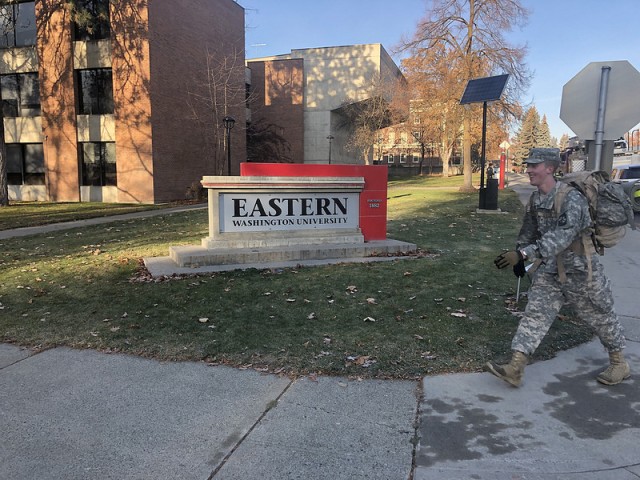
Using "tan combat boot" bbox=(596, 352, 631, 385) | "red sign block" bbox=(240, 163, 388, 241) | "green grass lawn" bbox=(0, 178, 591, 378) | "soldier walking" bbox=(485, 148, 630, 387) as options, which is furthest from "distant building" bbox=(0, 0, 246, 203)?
"tan combat boot" bbox=(596, 352, 631, 385)

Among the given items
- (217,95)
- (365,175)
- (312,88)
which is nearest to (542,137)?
(312,88)

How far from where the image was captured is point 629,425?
3.08m

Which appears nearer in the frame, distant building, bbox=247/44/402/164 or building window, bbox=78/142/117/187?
building window, bbox=78/142/117/187

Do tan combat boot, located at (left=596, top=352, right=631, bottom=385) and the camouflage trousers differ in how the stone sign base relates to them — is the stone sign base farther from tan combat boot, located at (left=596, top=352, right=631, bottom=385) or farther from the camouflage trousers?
tan combat boot, located at (left=596, top=352, right=631, bottom=385)

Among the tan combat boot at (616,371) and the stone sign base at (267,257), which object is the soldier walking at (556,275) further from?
the stone sign base at (267,257)

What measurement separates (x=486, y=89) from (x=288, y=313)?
14638 mm

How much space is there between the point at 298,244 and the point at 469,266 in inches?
112

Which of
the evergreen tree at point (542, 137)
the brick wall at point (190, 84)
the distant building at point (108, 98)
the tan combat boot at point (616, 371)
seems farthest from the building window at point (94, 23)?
the evergreen tree at point (542, 137)

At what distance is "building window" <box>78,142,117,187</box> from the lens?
24500 millimetres

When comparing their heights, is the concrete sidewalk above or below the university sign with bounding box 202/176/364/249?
below

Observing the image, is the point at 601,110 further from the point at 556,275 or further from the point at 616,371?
the point at 616,371

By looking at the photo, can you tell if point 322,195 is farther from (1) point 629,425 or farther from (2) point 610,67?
(1) point 629,425

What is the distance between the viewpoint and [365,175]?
28.3 ft

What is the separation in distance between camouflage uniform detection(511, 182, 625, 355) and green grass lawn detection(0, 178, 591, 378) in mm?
715
